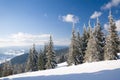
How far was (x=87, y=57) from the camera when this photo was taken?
50094mm

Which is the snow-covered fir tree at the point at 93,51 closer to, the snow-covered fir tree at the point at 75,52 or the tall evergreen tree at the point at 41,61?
the snow-covered fir tree at the point at 75,52

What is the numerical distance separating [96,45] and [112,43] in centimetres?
638

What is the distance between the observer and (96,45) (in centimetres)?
4809

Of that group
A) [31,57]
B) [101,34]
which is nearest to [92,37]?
[101,34]

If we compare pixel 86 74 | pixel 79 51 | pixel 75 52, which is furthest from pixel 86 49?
pixel 86 74

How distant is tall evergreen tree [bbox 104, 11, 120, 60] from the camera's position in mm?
41750

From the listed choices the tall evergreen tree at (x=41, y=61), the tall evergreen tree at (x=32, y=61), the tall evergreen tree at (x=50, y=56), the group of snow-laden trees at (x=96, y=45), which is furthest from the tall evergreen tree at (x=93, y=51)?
the tall evergreen tree at (x=32, y=61)

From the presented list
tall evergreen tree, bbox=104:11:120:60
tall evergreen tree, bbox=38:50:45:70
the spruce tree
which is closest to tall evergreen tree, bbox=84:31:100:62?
tall evergreen tree, bbox=104:11:120:60

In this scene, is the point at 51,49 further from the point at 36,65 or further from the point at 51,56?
the point at 36,65

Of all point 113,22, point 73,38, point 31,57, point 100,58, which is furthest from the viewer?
point 31,57

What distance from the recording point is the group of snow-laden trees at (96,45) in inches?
1662

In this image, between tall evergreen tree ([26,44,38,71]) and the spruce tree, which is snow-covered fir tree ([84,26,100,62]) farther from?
tall evergreen tree ([26,44,38,71])

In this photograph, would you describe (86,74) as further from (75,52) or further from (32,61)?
(32,61)

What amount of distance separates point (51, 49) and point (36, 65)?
524 inches
